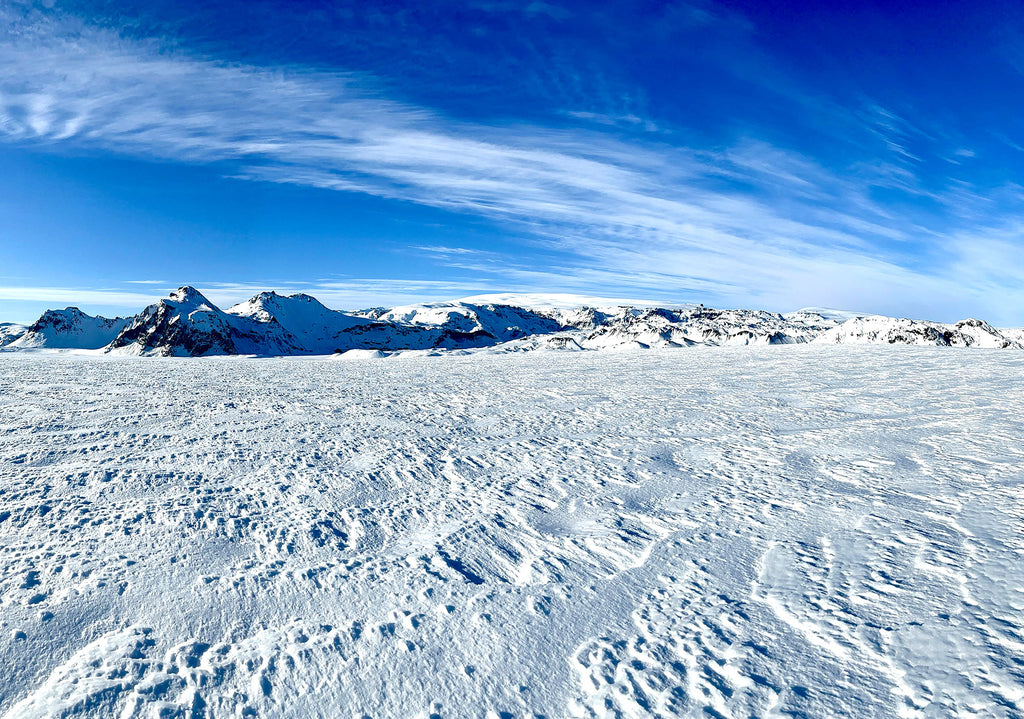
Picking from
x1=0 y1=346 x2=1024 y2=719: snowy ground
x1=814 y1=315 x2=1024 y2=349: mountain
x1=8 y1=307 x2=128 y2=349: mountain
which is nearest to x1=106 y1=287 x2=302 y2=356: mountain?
x1=8 y1=307 x2=128 y2=349: mountain

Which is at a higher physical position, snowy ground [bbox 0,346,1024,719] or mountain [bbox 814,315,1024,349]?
snowy ground [bbox 0,346,1024,719]

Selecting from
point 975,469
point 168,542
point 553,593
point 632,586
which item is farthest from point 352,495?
point 975,469

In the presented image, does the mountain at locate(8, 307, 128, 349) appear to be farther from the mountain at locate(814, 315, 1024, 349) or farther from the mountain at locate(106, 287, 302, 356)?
the mountain at locate(814, 315, 1024, 349)

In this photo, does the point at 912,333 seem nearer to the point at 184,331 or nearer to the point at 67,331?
the point at 184,331

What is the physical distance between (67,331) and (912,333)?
24852 centimetres

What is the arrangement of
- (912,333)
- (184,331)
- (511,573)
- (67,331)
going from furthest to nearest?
(67,331) → (184,331) → (912,333) → (511,573)

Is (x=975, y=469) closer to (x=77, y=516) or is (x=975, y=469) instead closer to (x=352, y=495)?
(x=352, y=495)

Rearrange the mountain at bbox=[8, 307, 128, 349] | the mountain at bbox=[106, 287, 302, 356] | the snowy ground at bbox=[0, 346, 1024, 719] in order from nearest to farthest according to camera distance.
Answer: the snowy ground at bbox=[0, 346, 1024, 719] → the mountain at bbox=[106, 287, 302, 356] → the mountain at bbox=[8, 307, 128, 349]

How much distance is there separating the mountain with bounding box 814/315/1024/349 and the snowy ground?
98285 millimetres

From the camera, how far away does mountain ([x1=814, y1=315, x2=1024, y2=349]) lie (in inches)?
3627

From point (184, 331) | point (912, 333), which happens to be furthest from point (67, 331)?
A: point (912, 333)

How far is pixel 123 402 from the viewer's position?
37.1ft

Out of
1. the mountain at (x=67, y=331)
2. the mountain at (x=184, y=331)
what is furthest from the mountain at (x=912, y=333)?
the mountain at (x=67, y=331)

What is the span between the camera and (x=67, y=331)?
187 meters
